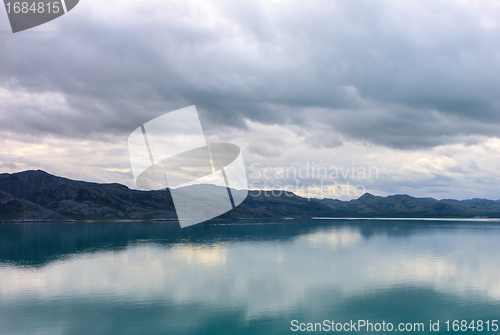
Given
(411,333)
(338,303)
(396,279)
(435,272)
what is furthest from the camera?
(435,272)

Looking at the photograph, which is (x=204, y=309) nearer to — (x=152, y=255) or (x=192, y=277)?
(x=192, y=277)

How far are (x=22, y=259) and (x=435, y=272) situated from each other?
107 m

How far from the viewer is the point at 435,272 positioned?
2992 inches

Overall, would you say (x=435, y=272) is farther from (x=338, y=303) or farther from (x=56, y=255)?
(x=56, y=255)

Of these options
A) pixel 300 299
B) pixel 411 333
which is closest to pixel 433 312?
pixel 411 333

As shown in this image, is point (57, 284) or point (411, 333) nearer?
point (411, 333)

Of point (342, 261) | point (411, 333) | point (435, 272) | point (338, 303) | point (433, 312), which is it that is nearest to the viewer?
point (411, 333)

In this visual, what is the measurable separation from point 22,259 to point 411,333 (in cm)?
9841

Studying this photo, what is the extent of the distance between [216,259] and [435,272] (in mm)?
54895

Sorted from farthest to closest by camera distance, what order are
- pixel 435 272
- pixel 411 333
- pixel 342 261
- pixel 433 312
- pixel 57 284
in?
pixel 342 261, pixel 435 272, pixel 57 284, pixel 433 312, pixel 411 333

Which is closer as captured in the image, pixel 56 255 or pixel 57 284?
pixel 57 284

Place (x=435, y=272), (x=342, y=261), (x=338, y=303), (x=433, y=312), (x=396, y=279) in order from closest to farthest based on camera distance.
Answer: (x=433, y=312), (x=338, y=303), (x=396, y=279), (x=435, y=272), (x=342, y=261)

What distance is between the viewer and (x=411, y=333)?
39.8 metres

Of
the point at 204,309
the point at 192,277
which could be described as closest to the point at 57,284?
the point at 192,277
